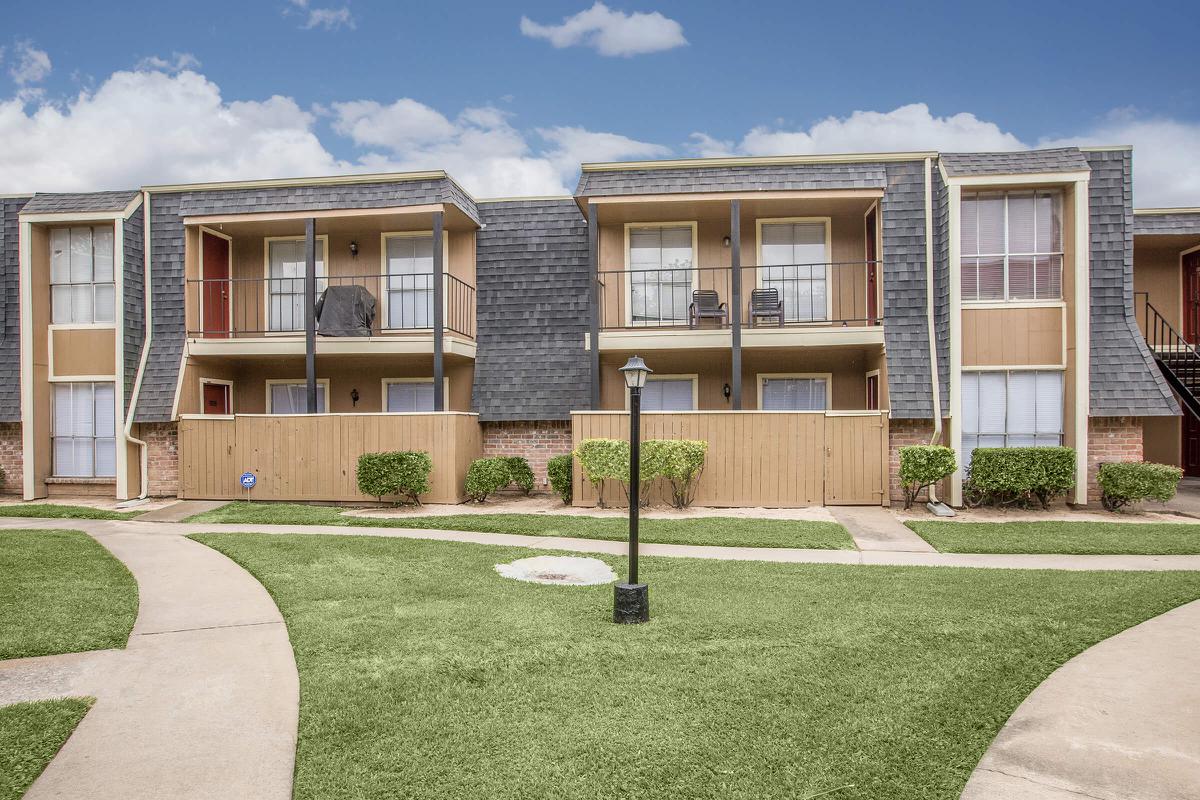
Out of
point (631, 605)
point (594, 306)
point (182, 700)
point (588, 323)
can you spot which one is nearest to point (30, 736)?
A: point (182, 700)

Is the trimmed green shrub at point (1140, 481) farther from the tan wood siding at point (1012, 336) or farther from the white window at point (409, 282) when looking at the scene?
the white window at point (409, 282)

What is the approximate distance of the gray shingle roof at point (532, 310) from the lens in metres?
14.7

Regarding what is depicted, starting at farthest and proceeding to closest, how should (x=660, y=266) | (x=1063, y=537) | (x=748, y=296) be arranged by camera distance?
(x=660, y=266) < (x=748, y=296) < (x=1063, y=537)

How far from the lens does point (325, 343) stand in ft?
46.5

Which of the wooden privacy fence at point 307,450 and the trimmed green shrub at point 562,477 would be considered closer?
the trimmed green shrub at point 562,477

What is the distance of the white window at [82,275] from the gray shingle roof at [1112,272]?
16.9 m

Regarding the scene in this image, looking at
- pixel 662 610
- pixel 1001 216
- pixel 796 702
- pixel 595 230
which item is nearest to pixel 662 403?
pixel 595 230

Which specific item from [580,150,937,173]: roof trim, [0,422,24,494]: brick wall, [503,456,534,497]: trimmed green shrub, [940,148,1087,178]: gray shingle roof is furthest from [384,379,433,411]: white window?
[940,148,1087,178]: gray shingle roof

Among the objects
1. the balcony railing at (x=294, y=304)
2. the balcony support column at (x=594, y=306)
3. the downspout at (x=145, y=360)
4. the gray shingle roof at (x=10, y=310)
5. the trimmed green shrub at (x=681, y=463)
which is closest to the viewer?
the trimmed green shrub at (x=681, y=463)

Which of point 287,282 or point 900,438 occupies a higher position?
point 287,282

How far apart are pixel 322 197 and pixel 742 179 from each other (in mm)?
7549

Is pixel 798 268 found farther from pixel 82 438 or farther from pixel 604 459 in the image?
pixel 82 438

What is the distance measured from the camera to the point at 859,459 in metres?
12.4

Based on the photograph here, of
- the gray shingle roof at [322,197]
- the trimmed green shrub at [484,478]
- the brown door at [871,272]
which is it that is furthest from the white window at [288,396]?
the brown door at [871,272]
